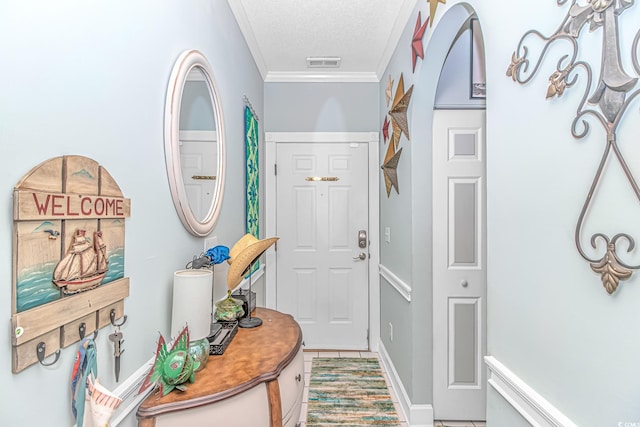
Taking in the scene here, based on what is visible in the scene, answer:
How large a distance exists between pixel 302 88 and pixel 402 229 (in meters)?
1.75

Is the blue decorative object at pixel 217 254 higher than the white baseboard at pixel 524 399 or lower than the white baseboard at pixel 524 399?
higher

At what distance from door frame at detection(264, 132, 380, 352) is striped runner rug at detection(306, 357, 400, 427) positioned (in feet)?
1.46

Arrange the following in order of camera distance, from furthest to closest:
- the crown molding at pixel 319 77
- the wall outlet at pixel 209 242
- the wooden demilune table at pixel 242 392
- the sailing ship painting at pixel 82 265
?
the crown molding at pixel 319 77 → the wall outlet at pixel 209 242 → the wooden demilune table at pixel 242 392 → the sailing ship painting at pixel 82 265

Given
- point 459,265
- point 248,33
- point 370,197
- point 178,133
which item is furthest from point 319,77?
point 178,133

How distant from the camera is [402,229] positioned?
243cm

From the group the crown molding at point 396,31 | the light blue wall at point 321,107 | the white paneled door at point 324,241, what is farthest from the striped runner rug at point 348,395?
the crown molding at point 396,31

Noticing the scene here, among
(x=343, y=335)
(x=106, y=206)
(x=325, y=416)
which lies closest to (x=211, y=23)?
(x=106, y=206)

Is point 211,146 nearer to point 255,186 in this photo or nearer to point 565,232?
point 255,186

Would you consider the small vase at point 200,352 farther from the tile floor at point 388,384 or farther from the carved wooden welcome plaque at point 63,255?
the tile floor at point 388,384

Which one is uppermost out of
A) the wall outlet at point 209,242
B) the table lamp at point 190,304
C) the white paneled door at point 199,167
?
the white paneled door at point 199,167

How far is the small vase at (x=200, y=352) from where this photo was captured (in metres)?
1.13

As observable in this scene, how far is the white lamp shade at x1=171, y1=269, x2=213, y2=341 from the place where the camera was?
1222 mm

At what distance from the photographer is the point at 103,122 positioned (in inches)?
35.1

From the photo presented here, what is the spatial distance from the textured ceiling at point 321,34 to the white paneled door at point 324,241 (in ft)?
2.24
